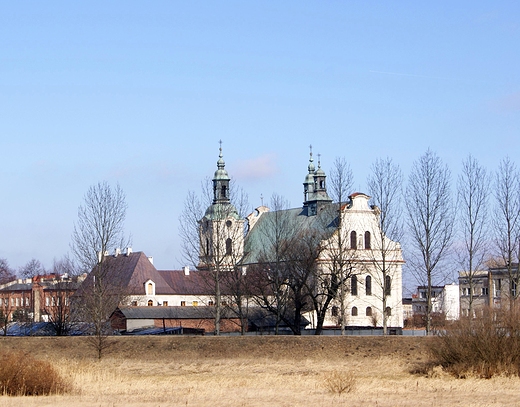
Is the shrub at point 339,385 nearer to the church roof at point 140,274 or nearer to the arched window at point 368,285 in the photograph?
the arched window at point 368,285

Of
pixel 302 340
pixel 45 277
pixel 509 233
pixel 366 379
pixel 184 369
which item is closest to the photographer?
pixel 366 379

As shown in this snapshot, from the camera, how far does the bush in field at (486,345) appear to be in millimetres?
34938

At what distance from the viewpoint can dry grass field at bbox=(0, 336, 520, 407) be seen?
28188mm

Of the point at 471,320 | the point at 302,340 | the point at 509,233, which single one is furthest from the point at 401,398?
the point at 509,233

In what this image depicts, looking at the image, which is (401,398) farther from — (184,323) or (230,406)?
(184,323)

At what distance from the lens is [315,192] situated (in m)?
101

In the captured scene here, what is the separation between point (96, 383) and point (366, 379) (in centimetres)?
1009

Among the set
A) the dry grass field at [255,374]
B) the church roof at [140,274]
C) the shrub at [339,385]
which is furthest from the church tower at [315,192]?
the shrub at [339,385]

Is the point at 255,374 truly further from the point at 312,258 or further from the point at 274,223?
the point at 274,223

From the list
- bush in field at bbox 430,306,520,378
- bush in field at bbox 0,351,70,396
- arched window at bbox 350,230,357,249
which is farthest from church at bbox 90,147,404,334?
bush in field at bbox 0,351,70,396

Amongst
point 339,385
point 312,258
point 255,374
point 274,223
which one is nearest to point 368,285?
A: point 274,223

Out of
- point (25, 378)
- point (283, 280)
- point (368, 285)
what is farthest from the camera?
point (368, 285)

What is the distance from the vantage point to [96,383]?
33125 mm

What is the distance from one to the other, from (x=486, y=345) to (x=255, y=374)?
9691 mm
